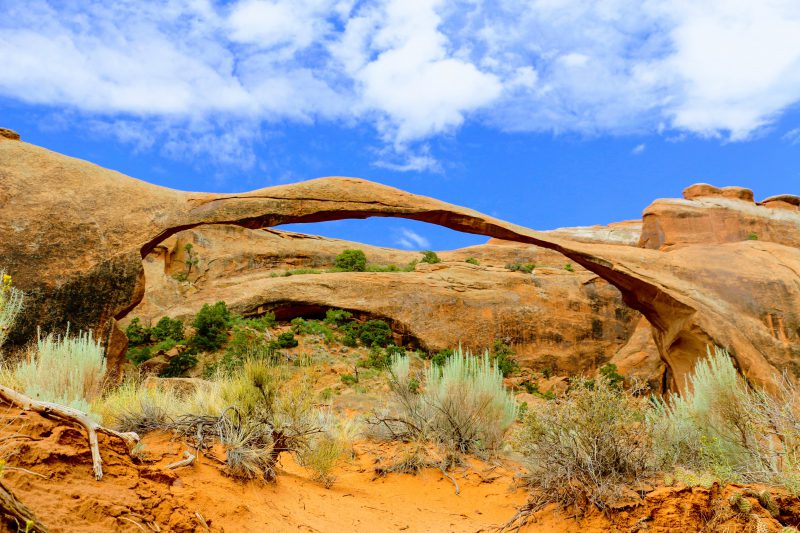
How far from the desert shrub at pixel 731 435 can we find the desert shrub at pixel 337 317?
492 inches

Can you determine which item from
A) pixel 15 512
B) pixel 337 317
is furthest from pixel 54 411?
pixel 337 317

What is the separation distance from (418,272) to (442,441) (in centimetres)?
1407

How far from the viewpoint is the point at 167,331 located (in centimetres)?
1886

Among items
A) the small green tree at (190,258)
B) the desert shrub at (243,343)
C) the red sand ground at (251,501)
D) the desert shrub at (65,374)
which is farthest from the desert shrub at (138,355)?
the red sand ground at (251,501)

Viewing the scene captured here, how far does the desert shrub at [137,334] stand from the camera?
61.5 feet

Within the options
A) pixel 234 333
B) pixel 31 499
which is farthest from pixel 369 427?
pixel 234 333

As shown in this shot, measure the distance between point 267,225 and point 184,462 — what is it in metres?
6.48

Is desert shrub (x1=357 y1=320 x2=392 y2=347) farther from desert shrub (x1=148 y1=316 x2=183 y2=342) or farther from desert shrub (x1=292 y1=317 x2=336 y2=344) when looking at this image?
desert shrub (x1=148 y1=316 x2=183 y2=342)

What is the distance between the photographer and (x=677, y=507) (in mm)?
4875

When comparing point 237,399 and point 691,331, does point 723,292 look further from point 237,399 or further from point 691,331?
point 237,399

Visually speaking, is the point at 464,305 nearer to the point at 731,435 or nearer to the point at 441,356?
the point at 441,356

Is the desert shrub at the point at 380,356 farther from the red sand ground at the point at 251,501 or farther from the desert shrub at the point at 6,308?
the desert shrub at the point at 6,308

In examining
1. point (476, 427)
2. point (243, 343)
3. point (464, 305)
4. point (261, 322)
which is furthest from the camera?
point (464, 305)

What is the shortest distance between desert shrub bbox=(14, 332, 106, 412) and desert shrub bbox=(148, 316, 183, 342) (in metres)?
11.5
